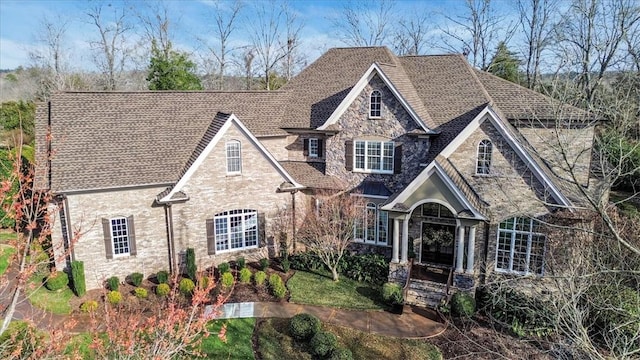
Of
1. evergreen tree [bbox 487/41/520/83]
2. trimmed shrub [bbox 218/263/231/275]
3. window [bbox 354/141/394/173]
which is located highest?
evergreen tree [bbox 487/41/520/83]

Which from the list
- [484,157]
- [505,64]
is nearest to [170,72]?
[484,157]

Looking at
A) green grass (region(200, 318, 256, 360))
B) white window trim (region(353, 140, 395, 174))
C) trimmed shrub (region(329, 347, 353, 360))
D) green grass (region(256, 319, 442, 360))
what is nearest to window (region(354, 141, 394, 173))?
white window trim (region(353, 140, 395, 174))

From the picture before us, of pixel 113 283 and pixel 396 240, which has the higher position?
pixel 396 240

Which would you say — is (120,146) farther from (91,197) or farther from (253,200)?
(253,200)

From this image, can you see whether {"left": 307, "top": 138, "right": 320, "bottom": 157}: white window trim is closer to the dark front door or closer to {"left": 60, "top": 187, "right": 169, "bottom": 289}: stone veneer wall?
the dark front door

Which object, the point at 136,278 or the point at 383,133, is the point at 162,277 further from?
the point at 383,133

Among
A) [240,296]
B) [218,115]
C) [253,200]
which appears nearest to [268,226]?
[253,200]
